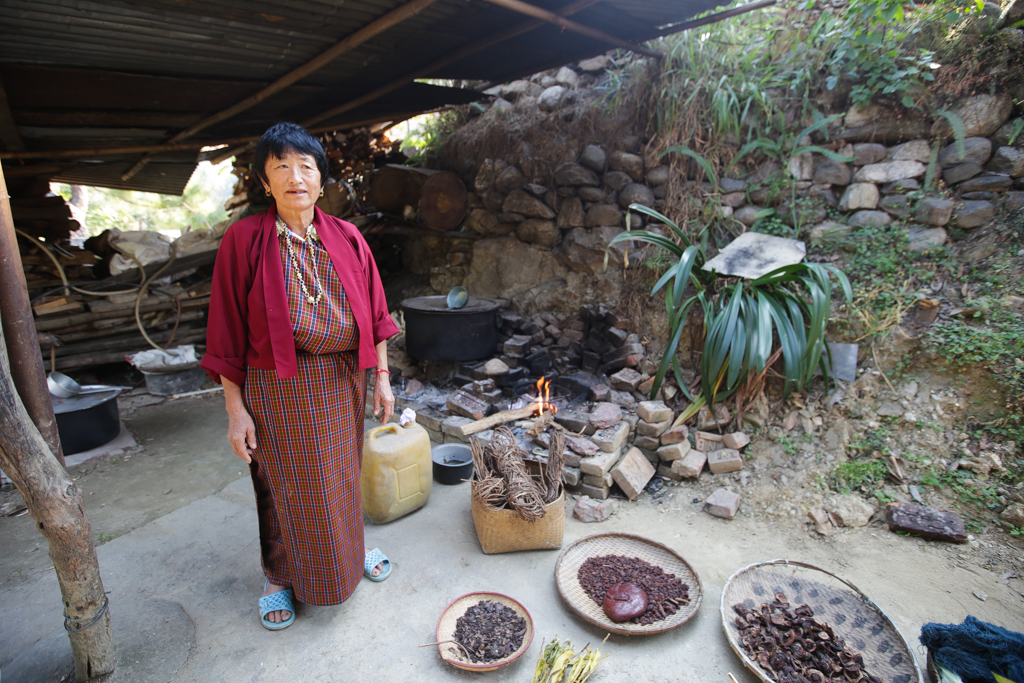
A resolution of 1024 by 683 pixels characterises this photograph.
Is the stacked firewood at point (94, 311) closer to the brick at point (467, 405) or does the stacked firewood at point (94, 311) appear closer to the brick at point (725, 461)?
the brick at point (467, 405)

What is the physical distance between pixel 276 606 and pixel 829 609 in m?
2.37

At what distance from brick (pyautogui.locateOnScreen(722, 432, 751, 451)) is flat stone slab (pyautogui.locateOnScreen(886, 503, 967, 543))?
0.78 meters

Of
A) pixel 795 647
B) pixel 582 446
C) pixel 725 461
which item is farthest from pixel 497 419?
pixel 795 647

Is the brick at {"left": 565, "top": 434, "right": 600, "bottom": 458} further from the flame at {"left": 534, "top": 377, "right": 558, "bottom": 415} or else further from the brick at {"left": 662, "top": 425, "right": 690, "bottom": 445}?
the brick at {"left": 662, "top": 425, "right": 690, "bottom": 445}

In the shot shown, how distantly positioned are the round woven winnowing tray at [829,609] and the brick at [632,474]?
2.73 feet

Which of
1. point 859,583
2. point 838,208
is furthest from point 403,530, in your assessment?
point 838,208

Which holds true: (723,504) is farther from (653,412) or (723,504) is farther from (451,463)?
(451,463)

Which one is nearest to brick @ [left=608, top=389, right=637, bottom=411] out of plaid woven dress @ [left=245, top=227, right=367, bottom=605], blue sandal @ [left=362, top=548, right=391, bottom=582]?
blue sandal @ [left=362, top=548, right=391, bottom=582]

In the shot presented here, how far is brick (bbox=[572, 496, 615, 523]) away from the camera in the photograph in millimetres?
2826

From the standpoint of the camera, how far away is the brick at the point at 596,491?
2945 millimetres

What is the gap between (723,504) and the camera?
2777 millimetres

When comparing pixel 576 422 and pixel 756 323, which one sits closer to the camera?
pixel 756 323

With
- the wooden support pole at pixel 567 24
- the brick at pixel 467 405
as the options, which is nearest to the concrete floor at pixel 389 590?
the brick at pixel 467 405

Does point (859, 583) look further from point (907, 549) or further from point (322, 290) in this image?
point (322, 290)
